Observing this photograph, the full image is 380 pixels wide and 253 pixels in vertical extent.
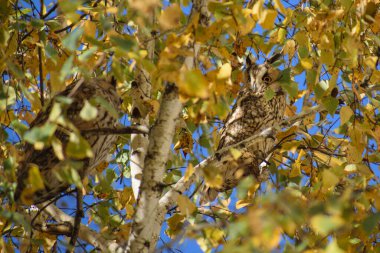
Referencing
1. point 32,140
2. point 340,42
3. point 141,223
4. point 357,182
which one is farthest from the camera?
point 340,42

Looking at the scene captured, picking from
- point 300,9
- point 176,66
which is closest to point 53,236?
point 176,66

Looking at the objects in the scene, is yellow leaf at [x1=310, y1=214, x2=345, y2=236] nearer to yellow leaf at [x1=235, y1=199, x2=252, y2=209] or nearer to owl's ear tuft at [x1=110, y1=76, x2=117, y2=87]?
owl's ear tuft at [x1=110, y1=76, x2=117, y2=87]

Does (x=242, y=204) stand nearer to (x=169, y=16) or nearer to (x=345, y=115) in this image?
(x=345, y=115)

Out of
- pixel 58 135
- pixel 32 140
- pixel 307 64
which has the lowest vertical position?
pixel 32 140

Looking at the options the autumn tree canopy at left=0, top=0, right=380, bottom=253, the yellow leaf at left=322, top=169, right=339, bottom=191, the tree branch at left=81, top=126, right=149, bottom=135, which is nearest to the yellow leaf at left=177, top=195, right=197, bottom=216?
the autumn tree canopy at left=0, top=0, right=380, bottom=253

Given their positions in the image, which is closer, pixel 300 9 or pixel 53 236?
pixel 53 236

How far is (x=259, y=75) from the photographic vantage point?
267 centimetres

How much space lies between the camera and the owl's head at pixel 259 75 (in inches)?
104

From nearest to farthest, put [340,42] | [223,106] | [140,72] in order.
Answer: [223,106] → [340,42] → [140,72]

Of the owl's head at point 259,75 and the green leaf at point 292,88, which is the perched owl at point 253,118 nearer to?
the owl's head at point 259,75

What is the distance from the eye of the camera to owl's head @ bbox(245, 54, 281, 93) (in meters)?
2.64

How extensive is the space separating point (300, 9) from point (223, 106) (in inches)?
45.9

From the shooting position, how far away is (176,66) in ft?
4.02

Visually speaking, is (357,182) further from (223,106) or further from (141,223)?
(141,223)
